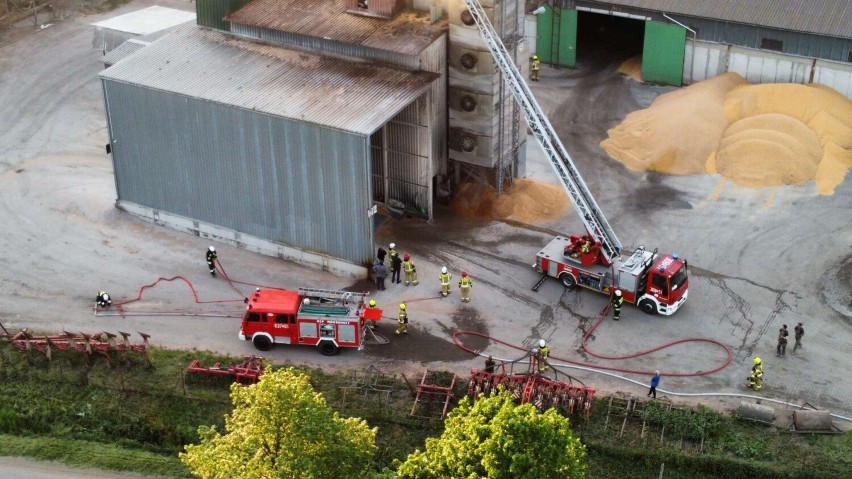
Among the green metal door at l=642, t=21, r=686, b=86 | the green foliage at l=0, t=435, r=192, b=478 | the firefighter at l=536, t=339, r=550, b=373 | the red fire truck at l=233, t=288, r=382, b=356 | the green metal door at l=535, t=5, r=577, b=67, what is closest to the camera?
the green foliage at l=0, t=435, r=192, b=478

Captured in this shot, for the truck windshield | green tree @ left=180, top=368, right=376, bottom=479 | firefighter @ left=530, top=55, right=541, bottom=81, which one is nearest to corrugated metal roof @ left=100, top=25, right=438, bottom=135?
the truck windshield

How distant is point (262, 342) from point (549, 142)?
12956mm

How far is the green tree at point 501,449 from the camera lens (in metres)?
25.9

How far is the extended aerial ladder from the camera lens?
1690 inches

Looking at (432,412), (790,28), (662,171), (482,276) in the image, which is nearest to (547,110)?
Result: (662,171)

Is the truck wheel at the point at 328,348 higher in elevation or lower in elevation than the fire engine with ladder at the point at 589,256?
lower

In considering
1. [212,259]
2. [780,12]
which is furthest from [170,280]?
[780,12]

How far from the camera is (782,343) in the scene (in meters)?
39.2

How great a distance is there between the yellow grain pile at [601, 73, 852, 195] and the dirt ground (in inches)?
33.0

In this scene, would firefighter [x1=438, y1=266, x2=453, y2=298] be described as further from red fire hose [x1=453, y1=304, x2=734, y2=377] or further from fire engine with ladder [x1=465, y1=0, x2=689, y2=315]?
fire engine with ladder [x1=465, y1=0, x2=689, y2=315]

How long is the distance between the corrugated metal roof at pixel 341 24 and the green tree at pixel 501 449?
2082 cm

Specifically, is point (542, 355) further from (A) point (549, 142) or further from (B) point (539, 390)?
(A) point (549, 142)

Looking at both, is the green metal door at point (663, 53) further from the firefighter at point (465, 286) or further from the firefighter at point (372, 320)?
the firefighter at point (372, 320)

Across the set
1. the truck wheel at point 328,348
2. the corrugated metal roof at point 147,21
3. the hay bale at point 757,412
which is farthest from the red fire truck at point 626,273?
the corrugated metal roof at point 147,21
